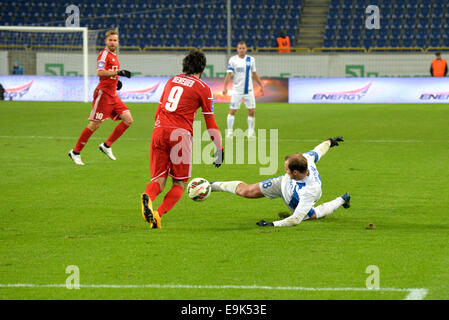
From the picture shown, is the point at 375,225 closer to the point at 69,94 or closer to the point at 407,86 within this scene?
the point at 407,86

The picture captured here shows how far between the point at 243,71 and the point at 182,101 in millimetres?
9733

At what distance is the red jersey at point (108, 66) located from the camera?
1210 centimetres

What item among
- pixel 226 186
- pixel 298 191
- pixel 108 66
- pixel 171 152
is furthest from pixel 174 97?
pixel 108 66

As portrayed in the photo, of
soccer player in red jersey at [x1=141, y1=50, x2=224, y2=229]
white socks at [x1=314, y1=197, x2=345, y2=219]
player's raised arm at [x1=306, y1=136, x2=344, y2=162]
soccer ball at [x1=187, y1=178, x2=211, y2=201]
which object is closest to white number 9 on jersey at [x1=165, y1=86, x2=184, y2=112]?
soccer player in red jersey at [x1=141, y1=50, x2=224, y2=229]

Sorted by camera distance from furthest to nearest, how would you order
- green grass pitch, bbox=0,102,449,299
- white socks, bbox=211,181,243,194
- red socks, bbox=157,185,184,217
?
white socks, bbox=211,181,243,194 → red socks, bbox=157,185,184,217 → green grass pitch, bbox=0,102,449,299

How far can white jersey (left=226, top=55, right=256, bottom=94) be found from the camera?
1689 cm

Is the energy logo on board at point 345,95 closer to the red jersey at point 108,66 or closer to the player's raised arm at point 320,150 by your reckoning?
the red jersey at point 108,66

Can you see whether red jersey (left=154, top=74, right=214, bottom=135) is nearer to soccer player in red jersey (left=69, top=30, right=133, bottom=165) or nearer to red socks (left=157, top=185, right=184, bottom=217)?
red socks (left=157, top=185, right=184, bottom=217)

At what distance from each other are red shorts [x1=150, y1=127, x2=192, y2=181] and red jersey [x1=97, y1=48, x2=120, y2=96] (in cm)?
504

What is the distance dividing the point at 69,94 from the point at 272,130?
14.7 meters

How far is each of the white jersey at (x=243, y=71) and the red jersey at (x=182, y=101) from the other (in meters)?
9.53

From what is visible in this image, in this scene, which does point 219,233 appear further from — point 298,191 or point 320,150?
point 320,150

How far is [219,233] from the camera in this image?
280 inches

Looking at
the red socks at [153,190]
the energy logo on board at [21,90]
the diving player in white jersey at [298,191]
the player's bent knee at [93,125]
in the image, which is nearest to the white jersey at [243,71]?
the player's bent knee at [93,125]
